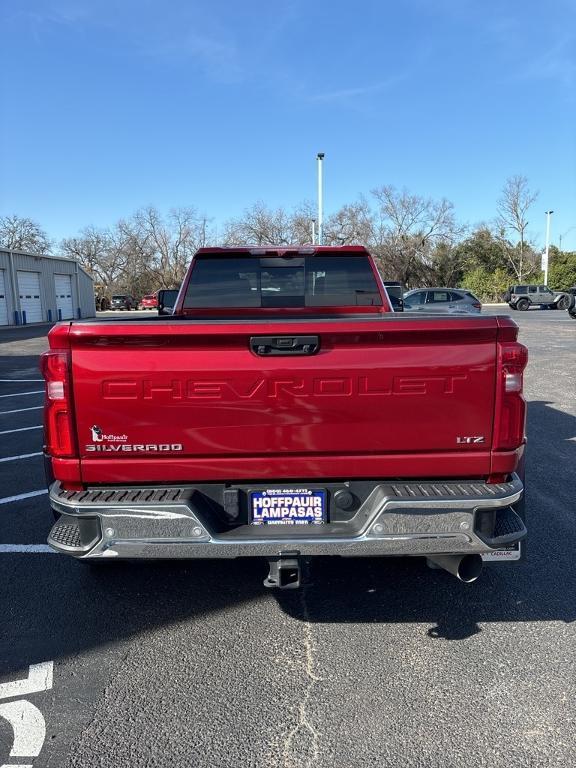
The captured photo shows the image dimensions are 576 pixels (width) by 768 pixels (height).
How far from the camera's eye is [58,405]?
8.59ft

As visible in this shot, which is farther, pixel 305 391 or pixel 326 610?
pixel 326 610

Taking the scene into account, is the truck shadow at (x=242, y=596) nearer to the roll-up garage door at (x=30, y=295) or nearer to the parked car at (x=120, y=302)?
the roll-up garage door at (x=30, y=295)

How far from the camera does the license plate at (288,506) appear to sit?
273 centimetres

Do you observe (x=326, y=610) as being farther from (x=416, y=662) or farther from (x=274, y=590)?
(x=416, y=662)

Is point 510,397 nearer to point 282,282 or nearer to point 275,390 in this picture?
point 275,390

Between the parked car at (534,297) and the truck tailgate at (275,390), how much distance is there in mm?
42540

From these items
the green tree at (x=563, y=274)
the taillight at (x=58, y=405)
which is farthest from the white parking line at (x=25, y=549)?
the green tree at (x=563, y=274)

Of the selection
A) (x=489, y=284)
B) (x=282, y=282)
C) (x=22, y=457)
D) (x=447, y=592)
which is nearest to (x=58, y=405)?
(x=447, y=592)

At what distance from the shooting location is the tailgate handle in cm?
260

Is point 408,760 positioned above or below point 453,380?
below

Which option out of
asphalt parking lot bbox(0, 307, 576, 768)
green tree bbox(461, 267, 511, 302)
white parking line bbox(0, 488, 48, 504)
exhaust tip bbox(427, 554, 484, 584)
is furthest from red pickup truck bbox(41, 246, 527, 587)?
green tree bbox(461, 267, 511, 302)

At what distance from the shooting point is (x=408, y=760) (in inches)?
88.6

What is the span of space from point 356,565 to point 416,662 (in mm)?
1042

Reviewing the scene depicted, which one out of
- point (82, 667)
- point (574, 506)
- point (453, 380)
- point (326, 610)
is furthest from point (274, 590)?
point (574, 506)
